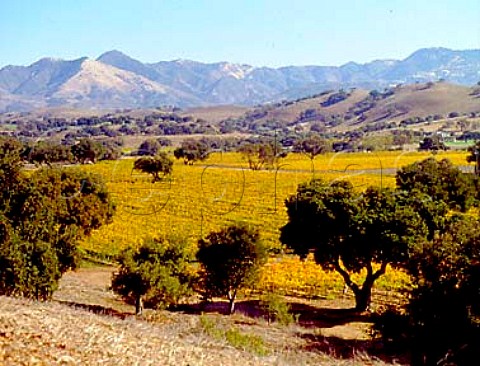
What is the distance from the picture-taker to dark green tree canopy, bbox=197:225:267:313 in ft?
92.0

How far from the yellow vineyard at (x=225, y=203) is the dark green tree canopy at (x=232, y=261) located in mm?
3623

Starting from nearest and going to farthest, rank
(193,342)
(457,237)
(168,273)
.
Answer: (193,342)
(457,237)
(168,273)

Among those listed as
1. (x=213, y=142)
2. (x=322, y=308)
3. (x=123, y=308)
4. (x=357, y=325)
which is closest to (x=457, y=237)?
(x=357, y=325)

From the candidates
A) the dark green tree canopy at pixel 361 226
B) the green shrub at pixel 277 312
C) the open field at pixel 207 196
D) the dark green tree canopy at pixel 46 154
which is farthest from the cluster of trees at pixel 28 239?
the dark green tree canopy at pixel 46 154

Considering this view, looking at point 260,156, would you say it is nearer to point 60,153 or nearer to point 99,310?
point 60,153

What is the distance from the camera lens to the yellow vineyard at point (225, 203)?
36.4 metres

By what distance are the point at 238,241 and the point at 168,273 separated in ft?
12.9

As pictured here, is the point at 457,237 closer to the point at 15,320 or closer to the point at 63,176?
the point at 15,320

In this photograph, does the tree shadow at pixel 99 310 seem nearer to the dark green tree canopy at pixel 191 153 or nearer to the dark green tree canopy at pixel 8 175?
the dark green tree canopy at pixel 8 175

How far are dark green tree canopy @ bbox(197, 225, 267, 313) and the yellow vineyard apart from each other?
3.62 metres

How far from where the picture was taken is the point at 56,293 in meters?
28.6

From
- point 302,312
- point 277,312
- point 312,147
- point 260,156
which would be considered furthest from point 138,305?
point 312,147

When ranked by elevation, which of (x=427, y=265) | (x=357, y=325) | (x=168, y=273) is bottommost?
(x=357, y=325)

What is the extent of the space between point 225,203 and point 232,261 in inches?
1564
